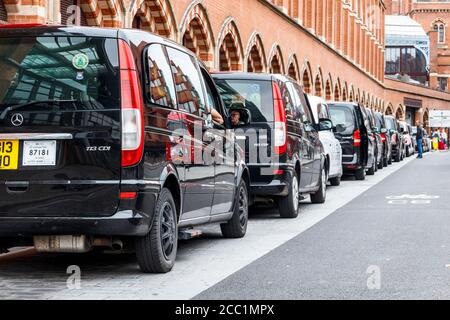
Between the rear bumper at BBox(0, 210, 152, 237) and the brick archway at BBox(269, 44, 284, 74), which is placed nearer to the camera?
the rear bumper at BBox(0, 210, 152, 237)

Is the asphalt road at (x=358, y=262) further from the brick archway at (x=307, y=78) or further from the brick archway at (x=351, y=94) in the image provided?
the brick archway at (x=351, y=94)

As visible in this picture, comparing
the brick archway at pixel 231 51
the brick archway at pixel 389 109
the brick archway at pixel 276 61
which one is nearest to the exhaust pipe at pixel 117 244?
the brick archway at pixel 231 51

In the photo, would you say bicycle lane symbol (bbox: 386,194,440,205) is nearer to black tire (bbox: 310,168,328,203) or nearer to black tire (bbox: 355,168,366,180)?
black tire (bbox: 310,168,328,203)

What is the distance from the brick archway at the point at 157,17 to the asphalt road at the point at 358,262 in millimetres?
8766

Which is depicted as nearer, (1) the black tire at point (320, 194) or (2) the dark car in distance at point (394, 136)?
(1) the black tire at point (320, 194)

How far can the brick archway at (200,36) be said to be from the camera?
2519 cm

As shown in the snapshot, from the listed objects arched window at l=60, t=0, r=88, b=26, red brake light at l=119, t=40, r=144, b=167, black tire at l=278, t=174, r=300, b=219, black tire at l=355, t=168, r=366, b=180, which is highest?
arched window at l=60, t=0, r=88, b=26

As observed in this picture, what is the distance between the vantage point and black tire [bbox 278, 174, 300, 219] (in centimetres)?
1317

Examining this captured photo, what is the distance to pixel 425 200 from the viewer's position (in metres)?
16.7

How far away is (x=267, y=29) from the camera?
110ft

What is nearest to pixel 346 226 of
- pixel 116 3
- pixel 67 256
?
pixel 67 256

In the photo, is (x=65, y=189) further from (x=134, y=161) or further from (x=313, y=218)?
(x=313, y=218)

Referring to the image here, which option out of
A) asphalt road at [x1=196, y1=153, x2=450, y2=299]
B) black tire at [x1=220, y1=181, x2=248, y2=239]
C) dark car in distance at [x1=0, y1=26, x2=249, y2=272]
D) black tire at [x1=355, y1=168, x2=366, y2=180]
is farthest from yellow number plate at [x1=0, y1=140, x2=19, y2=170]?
black tire at [x1=355, y1=168, x2=366, y2=180]
